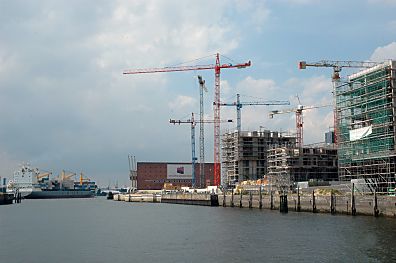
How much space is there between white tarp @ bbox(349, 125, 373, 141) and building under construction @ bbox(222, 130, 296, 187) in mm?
69526

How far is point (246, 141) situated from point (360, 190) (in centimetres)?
8614

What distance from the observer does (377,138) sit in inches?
4050

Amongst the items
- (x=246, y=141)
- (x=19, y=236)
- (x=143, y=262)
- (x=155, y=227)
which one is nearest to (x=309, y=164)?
(x=246, y=141)

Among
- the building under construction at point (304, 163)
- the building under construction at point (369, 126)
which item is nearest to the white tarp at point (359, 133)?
the building under construction at point (369, 126)

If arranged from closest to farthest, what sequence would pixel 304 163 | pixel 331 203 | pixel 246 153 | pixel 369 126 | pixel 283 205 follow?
1. pixel 331 203
2. pixel 283 205
3. pixel 369 126
4. pixel 304 163
5. pixel 246 153

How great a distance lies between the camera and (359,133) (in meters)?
108

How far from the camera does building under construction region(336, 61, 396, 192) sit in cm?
10000

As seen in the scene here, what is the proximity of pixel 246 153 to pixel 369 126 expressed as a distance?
262ft

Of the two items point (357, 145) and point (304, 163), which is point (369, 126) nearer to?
point (357, 145)

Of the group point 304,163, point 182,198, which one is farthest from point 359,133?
point 182,198

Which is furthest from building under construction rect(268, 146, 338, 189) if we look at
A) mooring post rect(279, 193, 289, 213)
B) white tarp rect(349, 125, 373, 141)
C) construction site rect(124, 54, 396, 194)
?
mooring post rect(279, 193, 289, 213)

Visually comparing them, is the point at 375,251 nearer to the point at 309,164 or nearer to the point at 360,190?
the point at 360,190

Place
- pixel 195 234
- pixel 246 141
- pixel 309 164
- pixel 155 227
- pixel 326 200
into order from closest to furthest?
pixel 195 234
pixel 155 227
pixel 326 200
pixel 309 164
pixel 246 141

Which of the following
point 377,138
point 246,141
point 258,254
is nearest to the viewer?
point 258,254
